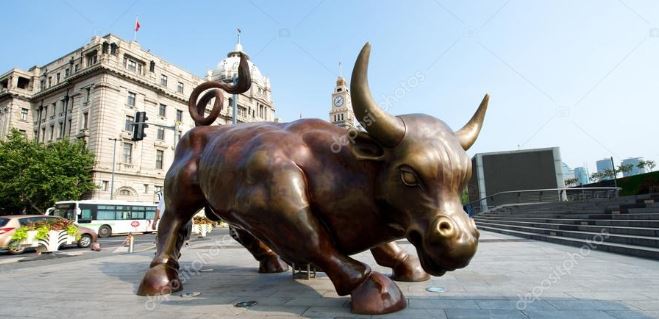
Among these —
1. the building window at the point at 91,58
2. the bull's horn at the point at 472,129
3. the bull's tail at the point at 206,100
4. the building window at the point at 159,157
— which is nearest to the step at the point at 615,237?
the bull's horn at the point at 472,129

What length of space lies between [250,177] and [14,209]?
38.8 meters

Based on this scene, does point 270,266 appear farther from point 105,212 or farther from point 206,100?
point 105,212

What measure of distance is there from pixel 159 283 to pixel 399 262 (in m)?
2.87

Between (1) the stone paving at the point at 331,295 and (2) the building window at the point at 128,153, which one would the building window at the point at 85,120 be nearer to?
(2) the building window at the point at 128,153

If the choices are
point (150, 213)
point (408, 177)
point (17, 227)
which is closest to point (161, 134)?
point (150, 213)

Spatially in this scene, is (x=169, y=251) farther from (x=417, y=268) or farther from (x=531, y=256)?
(x=531, y=256)

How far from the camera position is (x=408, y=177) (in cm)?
289

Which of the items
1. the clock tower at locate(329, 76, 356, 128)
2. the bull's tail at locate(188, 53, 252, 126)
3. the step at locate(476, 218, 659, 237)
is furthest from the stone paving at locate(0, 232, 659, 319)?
the clock tower at locate(329, 76, 356, 128)

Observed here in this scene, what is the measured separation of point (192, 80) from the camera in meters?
45.7

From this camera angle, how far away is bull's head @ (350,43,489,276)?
2627 millimetres

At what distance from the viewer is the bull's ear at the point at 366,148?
3100 mm

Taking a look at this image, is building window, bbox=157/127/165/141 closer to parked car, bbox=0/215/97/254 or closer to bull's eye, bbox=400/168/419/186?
parked car, bbox=0/215/97/254

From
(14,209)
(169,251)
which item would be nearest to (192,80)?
(14,209)

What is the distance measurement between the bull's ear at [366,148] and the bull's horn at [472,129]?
2.36 feet
